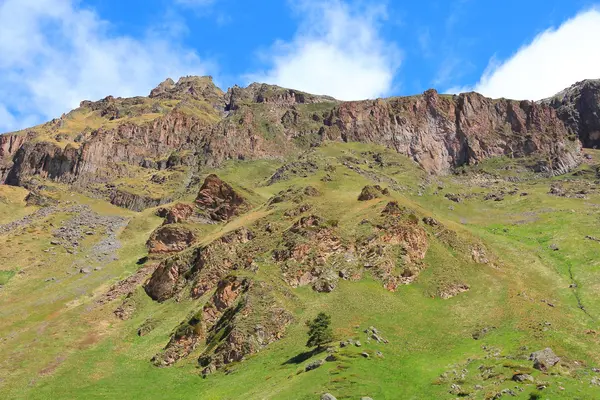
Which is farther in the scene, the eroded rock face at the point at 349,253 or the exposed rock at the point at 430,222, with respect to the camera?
the exposed rock at the point at 430,222

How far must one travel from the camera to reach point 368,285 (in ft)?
282

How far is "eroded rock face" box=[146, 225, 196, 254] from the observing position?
138363 millimetres

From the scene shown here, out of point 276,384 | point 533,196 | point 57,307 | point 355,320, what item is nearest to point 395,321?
point 355,320

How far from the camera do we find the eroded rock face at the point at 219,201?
151 m

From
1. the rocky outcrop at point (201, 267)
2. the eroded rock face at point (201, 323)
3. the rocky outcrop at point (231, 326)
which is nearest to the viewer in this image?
the rocky outcrop at point (231, 326)

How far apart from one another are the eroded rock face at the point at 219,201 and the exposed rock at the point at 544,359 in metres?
110

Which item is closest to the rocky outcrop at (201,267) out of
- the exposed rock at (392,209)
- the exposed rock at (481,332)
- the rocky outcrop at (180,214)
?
the exposed rock at (392,209)

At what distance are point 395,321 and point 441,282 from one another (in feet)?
Answer: 63.0

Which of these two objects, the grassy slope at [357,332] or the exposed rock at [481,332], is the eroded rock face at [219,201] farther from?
the exposed rock at [481,332]

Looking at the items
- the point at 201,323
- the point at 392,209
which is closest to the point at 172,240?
the point at 201,323

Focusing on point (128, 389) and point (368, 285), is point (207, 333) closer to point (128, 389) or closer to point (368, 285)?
point (128, 389)

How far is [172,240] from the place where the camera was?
13975cm

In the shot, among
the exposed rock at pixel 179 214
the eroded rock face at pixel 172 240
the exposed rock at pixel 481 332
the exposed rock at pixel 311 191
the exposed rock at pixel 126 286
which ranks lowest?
the exposed rock at pixel 126 286

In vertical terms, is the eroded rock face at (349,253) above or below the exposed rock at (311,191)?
below
